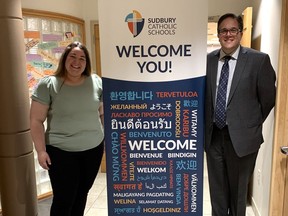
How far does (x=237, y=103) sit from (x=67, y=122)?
39.3 inches

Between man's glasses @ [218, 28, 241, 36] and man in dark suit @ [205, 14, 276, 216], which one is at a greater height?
man's glasses @ [218, 28, 241, 36]

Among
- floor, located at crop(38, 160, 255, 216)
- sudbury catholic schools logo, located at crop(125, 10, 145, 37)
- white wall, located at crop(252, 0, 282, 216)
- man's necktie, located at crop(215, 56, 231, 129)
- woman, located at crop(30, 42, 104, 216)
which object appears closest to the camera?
sudbury catholic schools logo, located at crop(125, 10, 145, 37)

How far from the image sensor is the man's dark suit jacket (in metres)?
1.61

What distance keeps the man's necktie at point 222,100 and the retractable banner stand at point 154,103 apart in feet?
0.36

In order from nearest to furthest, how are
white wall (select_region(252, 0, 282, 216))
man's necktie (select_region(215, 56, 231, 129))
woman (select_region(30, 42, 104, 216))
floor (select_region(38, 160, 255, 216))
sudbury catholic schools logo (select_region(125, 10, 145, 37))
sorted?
1. sudbury catholic schools logo (select_region(125, 10, 145, 37))
2. man's necktie (select_region(215, 56, 231, 129))
3. woman (select_region(30, 42, 104, 216))
4. white wall (select_region(252, 0, 282, 216))
5. floor (select_region(38, 160, 255, 216))

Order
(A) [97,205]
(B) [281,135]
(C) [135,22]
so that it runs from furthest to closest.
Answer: (A) [97,205] < (B) [281,135] < (C) [135,22]

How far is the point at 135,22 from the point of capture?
153 cm

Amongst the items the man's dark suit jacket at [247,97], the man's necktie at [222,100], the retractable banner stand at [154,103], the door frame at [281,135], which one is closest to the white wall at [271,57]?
the door frame at [281,135]

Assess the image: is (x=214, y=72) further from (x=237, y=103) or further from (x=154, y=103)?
(x=154, y=103)

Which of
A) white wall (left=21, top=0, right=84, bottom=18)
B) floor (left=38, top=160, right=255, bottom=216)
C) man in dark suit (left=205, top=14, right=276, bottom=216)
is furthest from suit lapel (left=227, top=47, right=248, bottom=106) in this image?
white wall (left=21, top=0, right=84, bottom=18)

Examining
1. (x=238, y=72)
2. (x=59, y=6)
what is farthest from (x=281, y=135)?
(x=59, y=6)

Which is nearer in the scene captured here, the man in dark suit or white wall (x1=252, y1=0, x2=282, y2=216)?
the man in dark suit

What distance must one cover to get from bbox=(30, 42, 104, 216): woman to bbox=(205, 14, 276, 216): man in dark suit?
0.71 m

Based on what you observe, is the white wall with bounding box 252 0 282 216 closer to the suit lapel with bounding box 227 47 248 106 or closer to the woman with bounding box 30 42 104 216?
the suit lapel with bounding box 227 47 248 106
